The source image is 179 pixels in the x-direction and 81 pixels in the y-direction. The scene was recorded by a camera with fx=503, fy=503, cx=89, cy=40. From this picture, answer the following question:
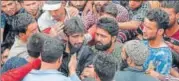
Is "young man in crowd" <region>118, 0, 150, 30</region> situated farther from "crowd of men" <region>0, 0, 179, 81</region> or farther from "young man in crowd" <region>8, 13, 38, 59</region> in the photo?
Result: "young man in crowd" <region>8, 13, 38, 59</region>

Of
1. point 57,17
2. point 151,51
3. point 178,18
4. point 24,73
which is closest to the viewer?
point 24,73

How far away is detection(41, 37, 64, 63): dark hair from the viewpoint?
186 inches

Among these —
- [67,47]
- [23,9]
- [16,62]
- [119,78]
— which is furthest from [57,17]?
[119,78]

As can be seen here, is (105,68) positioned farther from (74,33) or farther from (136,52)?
(74,33)

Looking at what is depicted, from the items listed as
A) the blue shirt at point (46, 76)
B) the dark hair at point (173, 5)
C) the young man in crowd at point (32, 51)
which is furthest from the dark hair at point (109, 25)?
the blue shirt at point (46, 76)

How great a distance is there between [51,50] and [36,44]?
387mm

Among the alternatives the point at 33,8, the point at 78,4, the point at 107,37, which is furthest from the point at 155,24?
the point at 78,4

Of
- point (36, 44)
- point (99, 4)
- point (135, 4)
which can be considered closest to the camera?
point (36, 44)

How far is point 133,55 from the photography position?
4891 millimetres

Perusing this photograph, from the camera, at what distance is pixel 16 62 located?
203 inches

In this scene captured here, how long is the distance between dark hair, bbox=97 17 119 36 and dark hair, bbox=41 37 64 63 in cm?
123

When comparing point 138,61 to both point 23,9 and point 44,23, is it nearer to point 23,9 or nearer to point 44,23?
point 44,23

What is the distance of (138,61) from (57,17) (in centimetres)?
244

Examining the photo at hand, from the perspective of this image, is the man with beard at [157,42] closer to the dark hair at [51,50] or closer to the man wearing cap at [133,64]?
the man wearing cap at [133,64]
